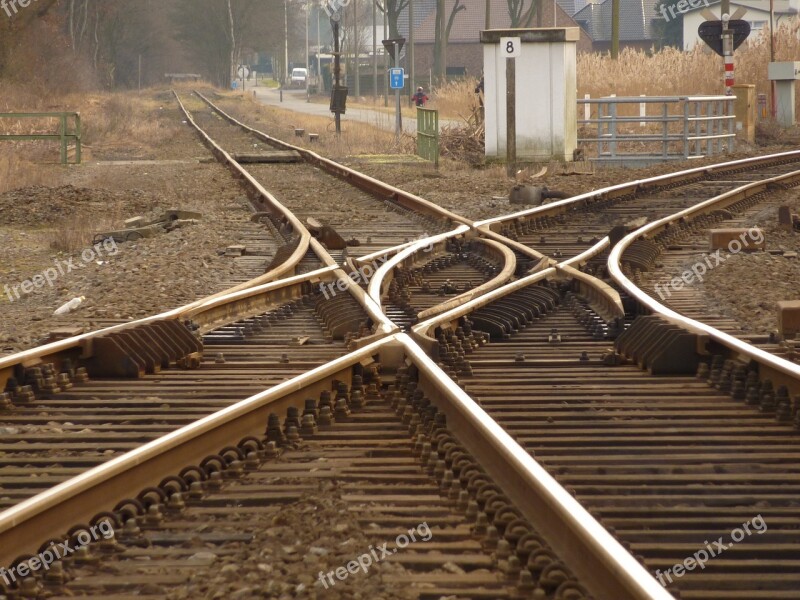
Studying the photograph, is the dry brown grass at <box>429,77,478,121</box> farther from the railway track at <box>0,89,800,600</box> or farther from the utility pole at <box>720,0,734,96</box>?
the railway track at <box>0,89,800,600</box>

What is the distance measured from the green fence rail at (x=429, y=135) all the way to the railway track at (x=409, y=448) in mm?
14694

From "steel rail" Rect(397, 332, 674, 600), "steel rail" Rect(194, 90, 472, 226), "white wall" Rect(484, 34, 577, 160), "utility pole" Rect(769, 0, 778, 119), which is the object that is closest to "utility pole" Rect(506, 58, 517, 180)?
"white wall" Rect(484, 34, 577, 160)

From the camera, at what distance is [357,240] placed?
1147 cm

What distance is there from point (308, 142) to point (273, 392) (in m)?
27.9

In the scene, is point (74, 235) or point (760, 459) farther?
point (74, 235)

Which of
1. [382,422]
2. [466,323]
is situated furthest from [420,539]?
[466,323]

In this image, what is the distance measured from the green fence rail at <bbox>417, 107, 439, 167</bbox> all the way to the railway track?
48.2ft

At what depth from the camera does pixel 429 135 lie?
23797 millimetres

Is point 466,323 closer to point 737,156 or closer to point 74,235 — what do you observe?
point 74,235

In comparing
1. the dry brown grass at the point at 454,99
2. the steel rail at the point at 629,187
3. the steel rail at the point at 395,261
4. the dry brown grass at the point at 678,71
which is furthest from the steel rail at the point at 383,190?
the dry brown grass at the point at 454,99

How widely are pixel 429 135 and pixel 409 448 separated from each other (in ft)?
63.7

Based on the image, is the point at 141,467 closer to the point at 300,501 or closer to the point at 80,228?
the point at 300,501

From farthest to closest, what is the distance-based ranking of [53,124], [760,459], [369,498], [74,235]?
[53,124] → [74,235] → [760,459] → [369,498]

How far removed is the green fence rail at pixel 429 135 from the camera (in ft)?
75.4
